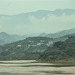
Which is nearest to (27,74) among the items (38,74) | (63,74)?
(38,74)

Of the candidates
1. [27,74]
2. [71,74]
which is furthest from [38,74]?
[71,74]

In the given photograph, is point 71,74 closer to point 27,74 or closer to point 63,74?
point 63,74

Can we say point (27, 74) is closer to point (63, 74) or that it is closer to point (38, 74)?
point (38, 74)

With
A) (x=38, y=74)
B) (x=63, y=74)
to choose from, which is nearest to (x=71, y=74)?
(x=63, y=74)
